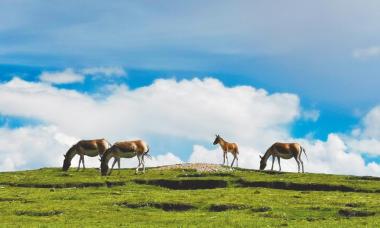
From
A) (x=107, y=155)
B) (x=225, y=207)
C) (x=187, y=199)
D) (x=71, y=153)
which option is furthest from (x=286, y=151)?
(x=225, y=207)

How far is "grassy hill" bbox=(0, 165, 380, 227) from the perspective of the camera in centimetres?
3356

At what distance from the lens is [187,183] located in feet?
167

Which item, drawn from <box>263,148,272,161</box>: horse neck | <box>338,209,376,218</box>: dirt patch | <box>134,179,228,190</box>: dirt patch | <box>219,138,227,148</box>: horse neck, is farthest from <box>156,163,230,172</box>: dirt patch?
<box>338,209,376,218</box>: dirt patch

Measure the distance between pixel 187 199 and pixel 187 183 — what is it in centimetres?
Result: 1009

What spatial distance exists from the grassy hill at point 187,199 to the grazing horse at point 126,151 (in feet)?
5.13

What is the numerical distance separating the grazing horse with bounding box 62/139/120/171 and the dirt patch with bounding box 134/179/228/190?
1197cm

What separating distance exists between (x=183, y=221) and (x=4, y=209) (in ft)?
41.4

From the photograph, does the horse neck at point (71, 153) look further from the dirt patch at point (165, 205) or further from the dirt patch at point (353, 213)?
the dirt patch at point (353, 213)

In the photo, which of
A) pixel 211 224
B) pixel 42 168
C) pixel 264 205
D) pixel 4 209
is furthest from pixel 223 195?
pixel 42 168

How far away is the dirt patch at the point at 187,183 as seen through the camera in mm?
50375

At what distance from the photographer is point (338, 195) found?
144ft

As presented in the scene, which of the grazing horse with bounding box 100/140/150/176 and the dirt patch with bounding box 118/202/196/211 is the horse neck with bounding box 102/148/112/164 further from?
the dirt patch with bounding box 118/202/196/211

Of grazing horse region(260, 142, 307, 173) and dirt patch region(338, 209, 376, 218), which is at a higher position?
grazing horse region(260, 142, 307, 173)

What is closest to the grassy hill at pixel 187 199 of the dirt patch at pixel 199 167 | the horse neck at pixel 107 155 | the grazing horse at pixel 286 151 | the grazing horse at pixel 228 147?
the dirt patch at pixel 199 167
